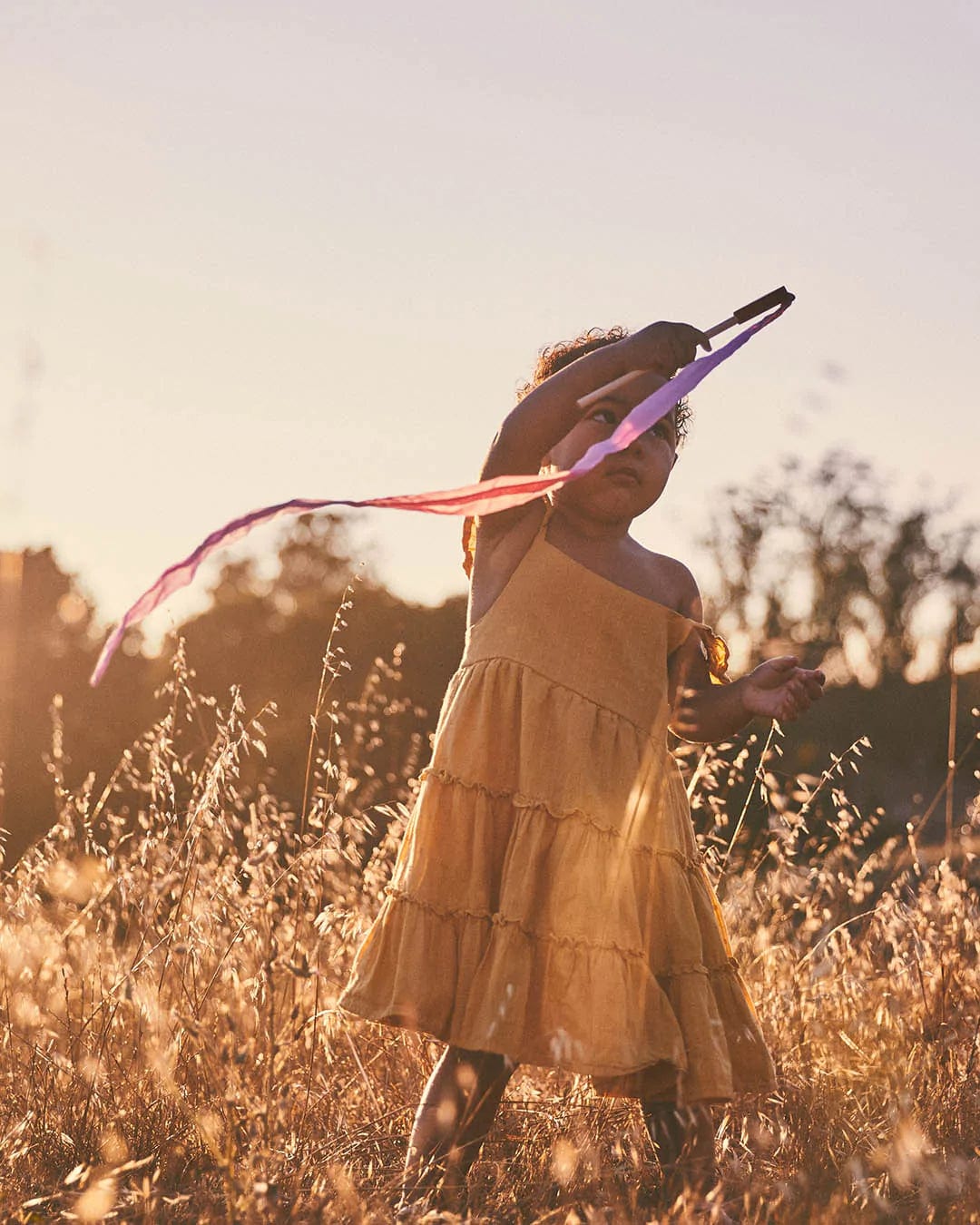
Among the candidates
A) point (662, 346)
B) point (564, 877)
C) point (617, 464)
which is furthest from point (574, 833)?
point (662, 346)

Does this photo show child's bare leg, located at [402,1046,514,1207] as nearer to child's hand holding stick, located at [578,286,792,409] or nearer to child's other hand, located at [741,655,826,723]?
child's other hand, located at [741,655,826,723]

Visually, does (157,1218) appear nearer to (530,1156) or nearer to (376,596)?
(530,1156)

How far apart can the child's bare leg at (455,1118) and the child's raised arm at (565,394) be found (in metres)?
1.11

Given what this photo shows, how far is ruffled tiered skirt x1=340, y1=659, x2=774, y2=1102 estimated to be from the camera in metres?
2.17

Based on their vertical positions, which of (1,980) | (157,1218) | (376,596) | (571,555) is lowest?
(157,1218)

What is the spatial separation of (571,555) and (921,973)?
1388mm

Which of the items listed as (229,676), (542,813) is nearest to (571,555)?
(542,813)

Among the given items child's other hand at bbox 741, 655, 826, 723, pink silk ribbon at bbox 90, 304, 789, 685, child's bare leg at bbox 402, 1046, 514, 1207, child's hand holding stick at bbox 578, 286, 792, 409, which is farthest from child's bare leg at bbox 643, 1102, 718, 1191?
child's hand holding stick at bbox 578, 286, 792, 409

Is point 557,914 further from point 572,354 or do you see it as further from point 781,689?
point 572,354

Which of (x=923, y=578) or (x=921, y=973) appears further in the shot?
(x=923, y=578)

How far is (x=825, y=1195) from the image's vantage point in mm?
2301

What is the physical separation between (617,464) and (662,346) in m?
0.26

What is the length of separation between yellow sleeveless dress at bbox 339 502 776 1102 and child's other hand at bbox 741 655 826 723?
180 millimetres

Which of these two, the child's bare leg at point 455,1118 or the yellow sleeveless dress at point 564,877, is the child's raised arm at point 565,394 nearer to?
the yellow sleeveless dress at point 564,877
